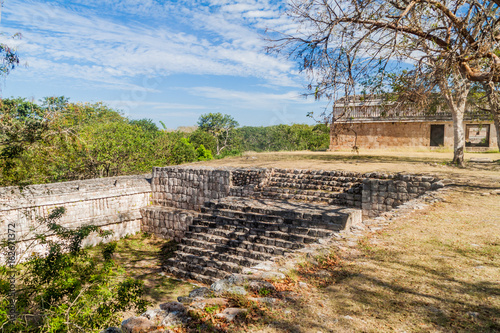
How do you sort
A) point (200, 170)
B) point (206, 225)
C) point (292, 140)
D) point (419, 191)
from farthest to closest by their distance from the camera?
point (292, 140) < point (200, 170) < point (206, 225) < point (419, 191)

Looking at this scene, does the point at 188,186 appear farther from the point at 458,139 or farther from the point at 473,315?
the point at 473,315

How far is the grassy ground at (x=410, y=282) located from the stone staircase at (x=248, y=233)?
74.0 inches

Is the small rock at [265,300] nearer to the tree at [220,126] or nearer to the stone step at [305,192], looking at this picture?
the stone step at [305,192]

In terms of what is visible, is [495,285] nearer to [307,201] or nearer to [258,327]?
[258,327]

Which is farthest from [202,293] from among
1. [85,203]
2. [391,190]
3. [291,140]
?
[291,140]

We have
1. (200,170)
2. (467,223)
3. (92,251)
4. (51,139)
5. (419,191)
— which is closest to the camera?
(51,139)

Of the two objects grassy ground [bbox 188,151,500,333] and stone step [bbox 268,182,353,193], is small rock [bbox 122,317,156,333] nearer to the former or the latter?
grassy ground [bbox 188,151,500,333]

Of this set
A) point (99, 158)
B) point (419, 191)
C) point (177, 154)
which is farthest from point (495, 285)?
point (177, 154)

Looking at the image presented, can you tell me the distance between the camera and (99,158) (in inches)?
618

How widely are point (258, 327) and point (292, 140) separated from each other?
34.7 m

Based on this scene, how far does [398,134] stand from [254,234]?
11850 millimetres

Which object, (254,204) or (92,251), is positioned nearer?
(254,204)

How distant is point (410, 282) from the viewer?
355 centimetres

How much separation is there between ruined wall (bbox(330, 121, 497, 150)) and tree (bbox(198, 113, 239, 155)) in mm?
21459
